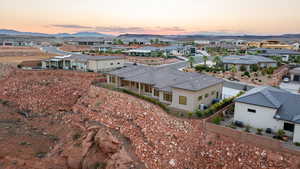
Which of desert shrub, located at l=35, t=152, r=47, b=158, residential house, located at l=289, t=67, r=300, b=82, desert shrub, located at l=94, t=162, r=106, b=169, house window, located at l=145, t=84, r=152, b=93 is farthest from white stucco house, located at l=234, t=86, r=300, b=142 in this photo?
residential house, located at l=289, t=67, r=300, b=82

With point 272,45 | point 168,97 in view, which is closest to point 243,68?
point 168,97

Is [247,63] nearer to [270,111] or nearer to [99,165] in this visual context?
[270,111]

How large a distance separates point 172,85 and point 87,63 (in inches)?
846

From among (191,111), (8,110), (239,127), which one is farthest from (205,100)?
(8,110)

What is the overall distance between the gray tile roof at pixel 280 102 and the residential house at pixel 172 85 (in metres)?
4.81

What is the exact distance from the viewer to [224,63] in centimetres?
5084

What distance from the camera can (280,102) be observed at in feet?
66.6

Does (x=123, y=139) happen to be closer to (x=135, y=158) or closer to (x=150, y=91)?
(x=135, y=158)

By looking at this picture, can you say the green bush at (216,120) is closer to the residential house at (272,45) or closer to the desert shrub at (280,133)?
the desert shrub at (280,133)

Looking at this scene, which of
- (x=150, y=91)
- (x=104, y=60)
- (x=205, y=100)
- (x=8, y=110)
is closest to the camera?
(x=205, y=100)

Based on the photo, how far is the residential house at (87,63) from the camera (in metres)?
41.7

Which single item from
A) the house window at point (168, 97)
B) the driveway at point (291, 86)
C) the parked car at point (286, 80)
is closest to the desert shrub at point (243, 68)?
the parked car at point (286, 80)

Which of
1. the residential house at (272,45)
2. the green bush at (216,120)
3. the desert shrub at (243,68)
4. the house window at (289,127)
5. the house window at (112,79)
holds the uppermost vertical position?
the residential house at (272,45)

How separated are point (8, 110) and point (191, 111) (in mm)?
26518
